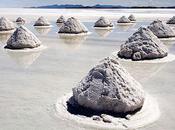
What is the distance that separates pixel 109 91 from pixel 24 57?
7.67 metres

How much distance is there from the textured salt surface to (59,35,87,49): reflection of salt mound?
9.87 meters

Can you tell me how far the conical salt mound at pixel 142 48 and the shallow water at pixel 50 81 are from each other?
0.78 meters

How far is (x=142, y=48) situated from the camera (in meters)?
14.7

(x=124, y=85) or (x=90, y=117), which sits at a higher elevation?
(x=124, y=85)

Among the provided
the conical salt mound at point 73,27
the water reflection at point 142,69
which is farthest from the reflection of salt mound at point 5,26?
the water reflection at point 142,69

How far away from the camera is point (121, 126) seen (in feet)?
24.8

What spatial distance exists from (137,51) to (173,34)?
7.44m

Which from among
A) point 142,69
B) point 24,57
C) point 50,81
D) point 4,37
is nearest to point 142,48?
point 142,69

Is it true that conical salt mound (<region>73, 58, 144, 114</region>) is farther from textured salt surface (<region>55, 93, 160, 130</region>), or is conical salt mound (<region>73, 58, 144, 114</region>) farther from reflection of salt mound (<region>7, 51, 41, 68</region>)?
reflection of salt mound (<region>7, 51, 41, 68</region>)

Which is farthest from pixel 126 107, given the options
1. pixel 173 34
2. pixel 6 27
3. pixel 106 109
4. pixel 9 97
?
pixel 6 27

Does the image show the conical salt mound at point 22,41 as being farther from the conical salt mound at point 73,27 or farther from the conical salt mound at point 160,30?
the conical salt mound at point 160,30

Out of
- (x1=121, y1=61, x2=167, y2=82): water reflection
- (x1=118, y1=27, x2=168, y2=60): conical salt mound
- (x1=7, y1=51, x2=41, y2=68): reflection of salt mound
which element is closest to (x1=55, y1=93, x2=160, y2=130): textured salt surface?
(x1=121, y1=61, x2=167, y2=82): water reflection

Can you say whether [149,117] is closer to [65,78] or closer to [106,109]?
[106,109]

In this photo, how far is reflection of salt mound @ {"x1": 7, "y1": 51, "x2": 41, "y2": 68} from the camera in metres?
13.9
